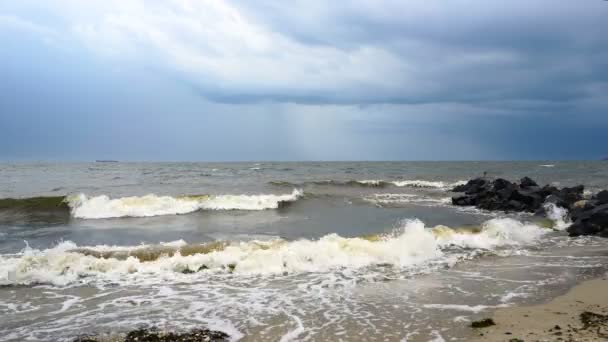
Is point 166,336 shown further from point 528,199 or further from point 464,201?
point 464,201

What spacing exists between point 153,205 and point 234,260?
40.3 feet

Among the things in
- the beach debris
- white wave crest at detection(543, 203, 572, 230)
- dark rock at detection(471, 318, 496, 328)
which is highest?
dark rock at detection(471, 318, 496, 328)

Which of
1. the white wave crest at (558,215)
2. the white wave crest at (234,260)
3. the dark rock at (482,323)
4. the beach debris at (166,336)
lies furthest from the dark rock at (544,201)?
the beach debris at (166,336)

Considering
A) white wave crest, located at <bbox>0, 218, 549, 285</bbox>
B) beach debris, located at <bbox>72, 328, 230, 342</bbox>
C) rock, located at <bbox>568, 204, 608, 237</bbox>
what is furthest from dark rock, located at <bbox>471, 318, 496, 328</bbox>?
rock, located at <bbox>568, 204, 608, 237</bbox>

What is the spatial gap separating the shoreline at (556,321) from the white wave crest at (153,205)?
16.2m

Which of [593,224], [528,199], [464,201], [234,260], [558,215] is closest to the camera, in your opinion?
[234,260]

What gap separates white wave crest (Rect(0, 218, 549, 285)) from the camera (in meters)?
8.73

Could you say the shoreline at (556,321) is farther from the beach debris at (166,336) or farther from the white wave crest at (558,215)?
the white wave crest at (558,215)

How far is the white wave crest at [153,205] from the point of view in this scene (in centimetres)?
1961

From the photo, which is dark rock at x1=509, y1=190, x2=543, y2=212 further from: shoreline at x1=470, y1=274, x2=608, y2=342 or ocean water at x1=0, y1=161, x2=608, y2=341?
shoreline at x1=470, y1=274, x2=608, y2=342

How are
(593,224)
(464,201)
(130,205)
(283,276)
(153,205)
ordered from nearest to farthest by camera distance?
(283,276) → (593,224) → (130,205) → (153,205) → (464,201)

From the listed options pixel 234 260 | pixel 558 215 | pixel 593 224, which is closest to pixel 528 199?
pixel 558 215

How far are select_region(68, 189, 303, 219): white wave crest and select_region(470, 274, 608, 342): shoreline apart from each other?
53.3 feet

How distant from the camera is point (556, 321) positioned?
5680mm
